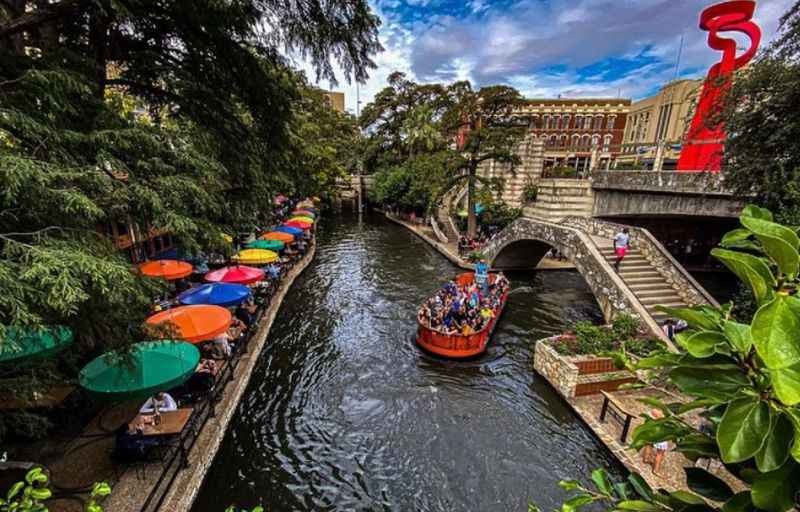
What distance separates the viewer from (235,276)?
1325cm

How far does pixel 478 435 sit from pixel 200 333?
7.46 metres

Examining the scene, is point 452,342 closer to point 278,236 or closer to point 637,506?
point 637,506

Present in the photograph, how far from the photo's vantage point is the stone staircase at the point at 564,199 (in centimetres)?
2069

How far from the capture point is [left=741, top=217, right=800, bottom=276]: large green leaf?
114 centimetres

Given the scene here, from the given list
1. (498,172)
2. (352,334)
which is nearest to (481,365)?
(352,334)

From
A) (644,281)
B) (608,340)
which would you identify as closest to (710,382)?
(608,340)

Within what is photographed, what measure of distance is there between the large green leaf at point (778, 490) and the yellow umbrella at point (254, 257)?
1604cm

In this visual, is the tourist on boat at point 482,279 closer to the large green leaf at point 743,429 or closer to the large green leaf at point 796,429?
the large green leaf at point 743,429

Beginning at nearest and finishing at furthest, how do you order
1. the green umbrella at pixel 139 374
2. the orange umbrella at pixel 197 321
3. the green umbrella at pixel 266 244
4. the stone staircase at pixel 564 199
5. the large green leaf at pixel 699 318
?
the large green leaf at pixel 699 318 → the green umbrella at pixel 139 374 → the orange umbrella at pixel 197 321 → the green umbrella at pixel 266 244 → the stone staircase at pixel 564 199

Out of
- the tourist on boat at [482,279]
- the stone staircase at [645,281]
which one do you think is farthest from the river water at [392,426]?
the stone staircase at [645,281]

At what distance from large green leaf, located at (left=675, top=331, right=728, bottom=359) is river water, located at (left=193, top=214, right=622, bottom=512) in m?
7.59

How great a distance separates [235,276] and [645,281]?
1563 centimetres

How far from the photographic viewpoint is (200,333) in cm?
882

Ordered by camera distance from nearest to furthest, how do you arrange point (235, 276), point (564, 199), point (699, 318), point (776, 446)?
point (776, 446), point (699, 318), point (235, 276), point (564, 199)
